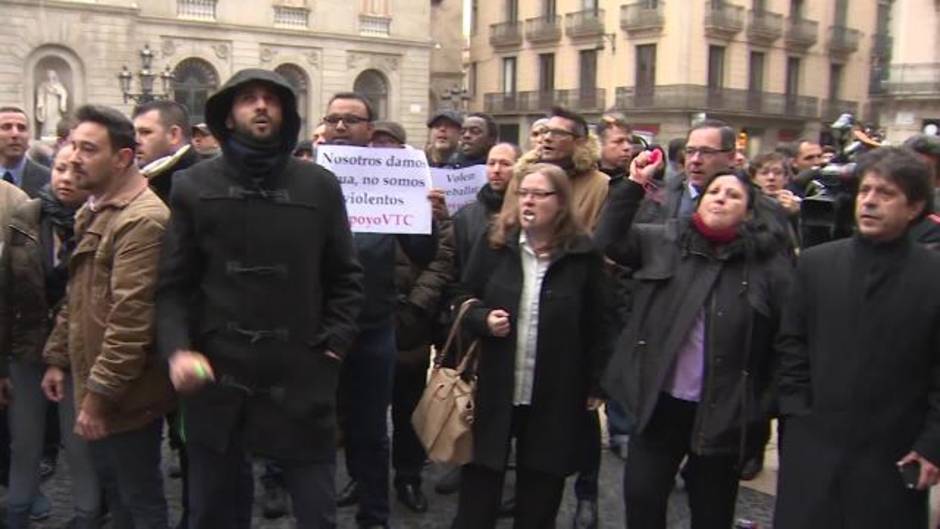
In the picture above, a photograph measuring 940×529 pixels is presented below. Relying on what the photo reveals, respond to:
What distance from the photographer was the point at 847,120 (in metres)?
6.81

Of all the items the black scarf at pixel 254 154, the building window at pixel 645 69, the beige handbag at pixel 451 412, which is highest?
the building window at pixel 645 69

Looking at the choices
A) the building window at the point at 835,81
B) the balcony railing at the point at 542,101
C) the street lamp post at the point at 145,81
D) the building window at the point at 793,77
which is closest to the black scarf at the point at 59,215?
the street lamp post at the point at 145,81

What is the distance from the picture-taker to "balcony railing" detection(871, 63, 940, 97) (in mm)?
31688

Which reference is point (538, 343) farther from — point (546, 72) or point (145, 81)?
point (546, 72)

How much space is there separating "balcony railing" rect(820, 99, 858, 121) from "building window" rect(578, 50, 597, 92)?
10.4 m

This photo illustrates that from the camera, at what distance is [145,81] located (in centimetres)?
2478

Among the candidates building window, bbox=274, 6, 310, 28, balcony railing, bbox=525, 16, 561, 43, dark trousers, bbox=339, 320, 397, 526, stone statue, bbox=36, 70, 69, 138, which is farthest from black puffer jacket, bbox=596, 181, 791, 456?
balcony railing, bbox=525, 16, 561, 43

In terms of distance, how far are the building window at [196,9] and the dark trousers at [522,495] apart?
108 ft

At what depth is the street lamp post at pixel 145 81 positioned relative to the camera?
24672 millimetres

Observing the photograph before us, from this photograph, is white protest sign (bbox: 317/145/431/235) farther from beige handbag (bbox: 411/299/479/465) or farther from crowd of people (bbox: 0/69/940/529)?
beige handbag (bbox: 411/299/479/465)

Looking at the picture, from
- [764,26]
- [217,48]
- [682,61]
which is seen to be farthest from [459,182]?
[764,26]

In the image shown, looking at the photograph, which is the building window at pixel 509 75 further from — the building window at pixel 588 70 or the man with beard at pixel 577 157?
the man with beard at pixel 577 157

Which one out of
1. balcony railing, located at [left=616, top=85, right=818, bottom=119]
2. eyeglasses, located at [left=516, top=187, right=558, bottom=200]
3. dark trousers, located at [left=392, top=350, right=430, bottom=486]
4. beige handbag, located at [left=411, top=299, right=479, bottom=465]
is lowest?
dark trousers, located at [left=392, top=350, right=430, bottom=486]

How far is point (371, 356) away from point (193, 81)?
32.1 m
